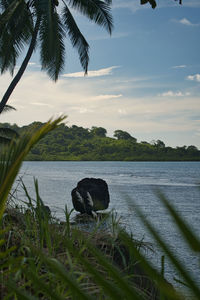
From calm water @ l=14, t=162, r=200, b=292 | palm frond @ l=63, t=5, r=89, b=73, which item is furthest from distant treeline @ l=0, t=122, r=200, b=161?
palm frond @ l=63, t=5, r=89, b=73

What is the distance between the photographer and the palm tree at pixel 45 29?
14844 millimetres

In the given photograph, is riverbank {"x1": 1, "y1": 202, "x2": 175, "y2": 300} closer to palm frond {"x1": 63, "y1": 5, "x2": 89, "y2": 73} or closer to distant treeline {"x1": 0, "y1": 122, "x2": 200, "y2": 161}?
palm frond {"x1": 63, "y1": 5, "x2": 89, "y2": 73}

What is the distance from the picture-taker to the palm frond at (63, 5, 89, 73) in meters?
17.8

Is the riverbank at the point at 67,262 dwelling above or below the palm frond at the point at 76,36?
below

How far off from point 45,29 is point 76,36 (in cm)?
331

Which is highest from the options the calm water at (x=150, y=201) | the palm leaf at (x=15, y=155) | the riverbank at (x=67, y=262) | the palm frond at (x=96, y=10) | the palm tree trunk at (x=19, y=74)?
the palm frond at (x=96, y=10)

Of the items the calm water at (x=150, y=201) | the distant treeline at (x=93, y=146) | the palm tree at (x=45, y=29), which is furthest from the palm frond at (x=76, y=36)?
the distant treeline at (x=93, y=146)

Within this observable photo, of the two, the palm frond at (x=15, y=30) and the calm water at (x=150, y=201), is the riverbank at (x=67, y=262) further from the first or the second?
the palm frond at (x=15, y=30)

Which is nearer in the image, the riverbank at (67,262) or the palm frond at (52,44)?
the riverbank at (67,262)

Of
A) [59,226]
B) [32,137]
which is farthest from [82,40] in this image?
[32,137]

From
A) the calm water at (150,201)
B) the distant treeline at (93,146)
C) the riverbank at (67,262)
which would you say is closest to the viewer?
the riverbank at (67,262)

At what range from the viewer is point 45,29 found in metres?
14.9

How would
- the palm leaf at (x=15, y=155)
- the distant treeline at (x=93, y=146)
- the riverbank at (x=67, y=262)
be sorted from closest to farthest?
the riverbank at (x=67, y=262) < the palm leaf at (x=15, y=155) < the distant treeline at (x=93, y=146)

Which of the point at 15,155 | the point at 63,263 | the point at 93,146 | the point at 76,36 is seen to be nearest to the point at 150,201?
the point at 76,36
